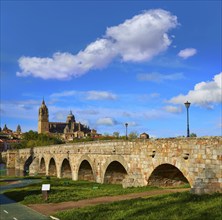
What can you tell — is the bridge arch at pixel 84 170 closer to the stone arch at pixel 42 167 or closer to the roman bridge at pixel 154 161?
the roman bridge at pixel 154 161

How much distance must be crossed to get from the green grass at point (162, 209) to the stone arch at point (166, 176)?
5404 mm

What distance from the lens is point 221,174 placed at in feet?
60.0

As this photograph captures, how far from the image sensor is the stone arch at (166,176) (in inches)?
992

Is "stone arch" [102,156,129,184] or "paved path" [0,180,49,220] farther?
"stone arch" [102,156,129,184]

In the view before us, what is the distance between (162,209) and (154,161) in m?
8.72

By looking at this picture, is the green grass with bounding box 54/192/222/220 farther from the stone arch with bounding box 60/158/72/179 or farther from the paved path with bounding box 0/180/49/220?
the stone arch with bounding box 60/158/72/179

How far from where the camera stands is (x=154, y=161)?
24.9 meters

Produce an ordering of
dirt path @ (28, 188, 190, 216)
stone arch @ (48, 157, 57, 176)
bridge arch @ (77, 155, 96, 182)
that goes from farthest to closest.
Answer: stone arch @ (48, 157, 57, 176) → bridge arch @ (77, 155, 96, 182) → dirt path @ (28, 188, 190, 216)

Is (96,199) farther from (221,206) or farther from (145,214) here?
(221,206)

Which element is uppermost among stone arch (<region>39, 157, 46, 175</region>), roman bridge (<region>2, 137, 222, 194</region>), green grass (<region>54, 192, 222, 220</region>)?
roman bridge (<region>2, 137, 222, 194</region>)

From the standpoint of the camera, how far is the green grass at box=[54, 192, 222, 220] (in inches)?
565

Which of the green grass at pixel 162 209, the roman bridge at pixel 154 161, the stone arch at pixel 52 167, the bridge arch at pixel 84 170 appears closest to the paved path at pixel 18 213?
the green grass at pixel 162 209

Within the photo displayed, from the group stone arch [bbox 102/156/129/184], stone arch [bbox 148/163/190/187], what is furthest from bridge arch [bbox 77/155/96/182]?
stone arch [bbox 148/163/190/187]

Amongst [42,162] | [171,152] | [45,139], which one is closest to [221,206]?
[171,152]
